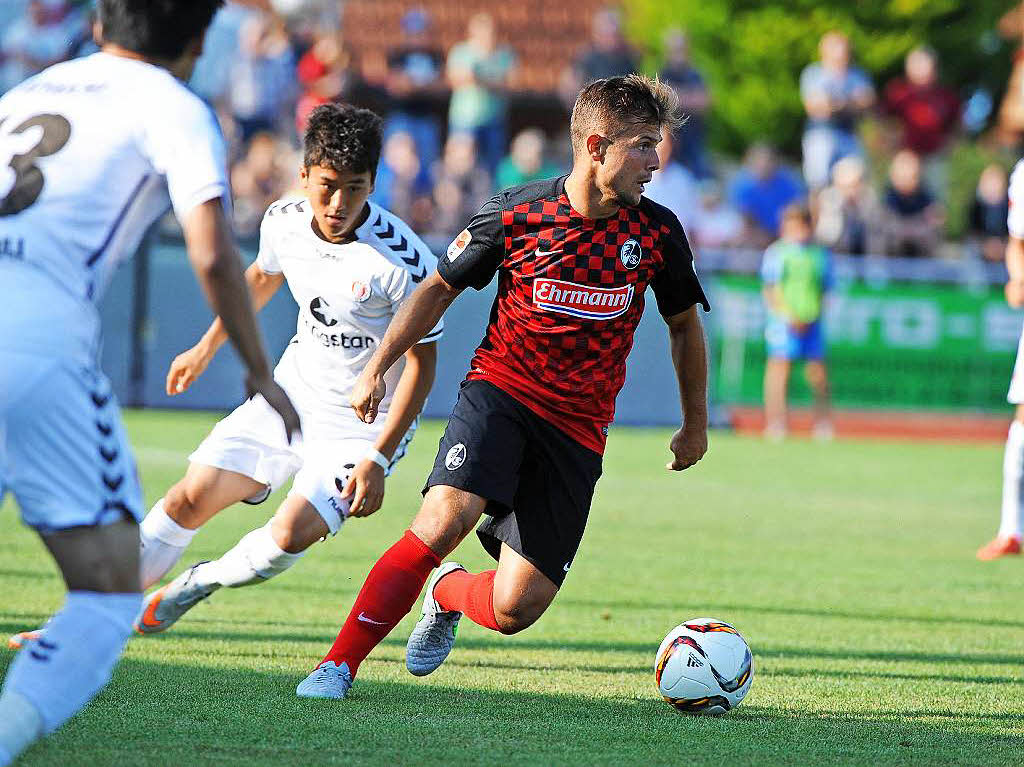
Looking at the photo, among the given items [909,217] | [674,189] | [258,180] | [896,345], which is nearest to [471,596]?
[258,180]

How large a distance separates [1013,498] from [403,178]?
1042cm

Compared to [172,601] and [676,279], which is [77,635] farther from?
[676,279]

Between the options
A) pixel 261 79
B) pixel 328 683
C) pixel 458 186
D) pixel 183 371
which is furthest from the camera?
pixel 458 186

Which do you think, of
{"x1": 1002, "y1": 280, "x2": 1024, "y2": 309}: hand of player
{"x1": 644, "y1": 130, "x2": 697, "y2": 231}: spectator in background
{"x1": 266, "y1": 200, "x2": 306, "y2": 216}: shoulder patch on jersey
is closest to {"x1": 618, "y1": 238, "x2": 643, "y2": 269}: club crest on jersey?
{"x1": 266, "y1": 200, "x2": 306, "y2": 216}: shoulder patch on jersey

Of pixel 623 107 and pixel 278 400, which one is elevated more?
pixel 623 107

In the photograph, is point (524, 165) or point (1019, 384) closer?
point (1019, 384)

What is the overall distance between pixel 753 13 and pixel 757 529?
77.6 feet

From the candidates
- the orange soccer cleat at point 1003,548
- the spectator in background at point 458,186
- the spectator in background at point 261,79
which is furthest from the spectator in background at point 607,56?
the orange soccer cleat at point 1003,548

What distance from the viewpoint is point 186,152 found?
363 cm

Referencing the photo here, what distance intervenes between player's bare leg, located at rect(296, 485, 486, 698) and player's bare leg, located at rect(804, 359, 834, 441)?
13.1 meters

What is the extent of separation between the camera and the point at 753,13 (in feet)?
106

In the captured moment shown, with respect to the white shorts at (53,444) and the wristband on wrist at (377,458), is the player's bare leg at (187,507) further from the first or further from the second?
the white shorts at (53,444)

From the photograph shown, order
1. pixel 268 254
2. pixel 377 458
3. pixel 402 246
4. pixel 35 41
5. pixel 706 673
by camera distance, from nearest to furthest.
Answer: pixel 706 673 → pixel 377 458 → pixel 402 246 → pixel 268 254 → pixel 35 41

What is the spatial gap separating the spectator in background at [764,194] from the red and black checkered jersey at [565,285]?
15.0 m
